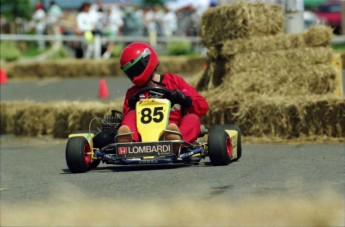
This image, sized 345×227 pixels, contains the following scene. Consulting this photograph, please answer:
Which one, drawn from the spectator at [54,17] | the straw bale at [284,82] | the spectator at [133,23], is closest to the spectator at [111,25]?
Result: the spectator at [133,23]

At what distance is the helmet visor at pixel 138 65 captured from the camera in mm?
9039

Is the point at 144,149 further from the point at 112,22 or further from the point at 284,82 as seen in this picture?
the point at 112,22

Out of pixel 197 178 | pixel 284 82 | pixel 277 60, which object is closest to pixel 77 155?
pixel 197 178

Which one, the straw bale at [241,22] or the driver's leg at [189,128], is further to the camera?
the straw bale at [241,22]

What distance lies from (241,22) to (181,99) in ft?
13.9

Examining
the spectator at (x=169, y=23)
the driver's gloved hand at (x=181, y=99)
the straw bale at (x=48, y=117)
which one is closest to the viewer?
the driver's gloved hand at (x=181, y=99)

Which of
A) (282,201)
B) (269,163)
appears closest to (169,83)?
(269,163)

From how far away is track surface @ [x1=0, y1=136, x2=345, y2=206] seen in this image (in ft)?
23.1

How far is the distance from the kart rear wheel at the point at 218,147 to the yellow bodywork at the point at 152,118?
1.42 feet

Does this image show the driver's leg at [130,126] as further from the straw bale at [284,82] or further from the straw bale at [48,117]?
the straw bale at [48,117]

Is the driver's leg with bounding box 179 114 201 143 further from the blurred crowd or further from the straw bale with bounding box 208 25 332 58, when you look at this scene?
the blurred crowd

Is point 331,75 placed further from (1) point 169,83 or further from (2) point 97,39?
(2) point 97,39

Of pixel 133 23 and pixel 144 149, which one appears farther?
pixel 133 23

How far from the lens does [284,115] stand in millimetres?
11016
